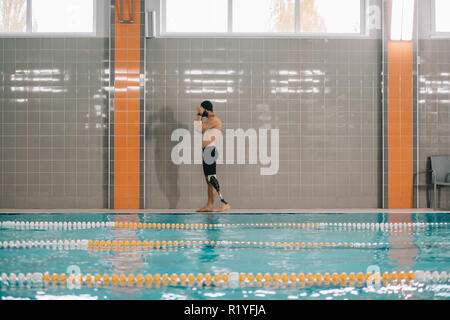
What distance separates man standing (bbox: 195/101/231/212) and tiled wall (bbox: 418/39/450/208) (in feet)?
12.9

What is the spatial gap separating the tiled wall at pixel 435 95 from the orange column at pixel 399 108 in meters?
0.23

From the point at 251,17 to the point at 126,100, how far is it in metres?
2.85

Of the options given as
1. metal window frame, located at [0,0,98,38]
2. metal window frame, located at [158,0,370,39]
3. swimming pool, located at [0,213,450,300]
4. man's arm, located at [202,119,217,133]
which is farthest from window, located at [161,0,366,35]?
swimming pool, located at [0,213,450,300]

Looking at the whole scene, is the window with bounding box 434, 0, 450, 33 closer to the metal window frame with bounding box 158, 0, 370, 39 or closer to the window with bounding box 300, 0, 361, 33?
the metal window frame with bounding box 158, 0, 370, 39

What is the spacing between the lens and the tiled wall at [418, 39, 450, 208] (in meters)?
10.1

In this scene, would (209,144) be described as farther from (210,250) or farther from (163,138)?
(210,250)

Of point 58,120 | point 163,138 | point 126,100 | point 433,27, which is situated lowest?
point 163,138

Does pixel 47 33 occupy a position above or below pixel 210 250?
above

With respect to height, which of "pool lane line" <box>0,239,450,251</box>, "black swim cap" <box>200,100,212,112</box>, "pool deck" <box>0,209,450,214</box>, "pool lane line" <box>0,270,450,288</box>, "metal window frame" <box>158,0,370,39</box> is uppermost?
"metal window frame" <box>158,0,370,39</box>

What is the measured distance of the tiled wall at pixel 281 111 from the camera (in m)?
10.1

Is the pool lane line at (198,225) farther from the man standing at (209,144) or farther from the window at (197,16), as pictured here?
the window at (197,16)

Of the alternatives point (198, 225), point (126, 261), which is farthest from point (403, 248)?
point (198, 225)

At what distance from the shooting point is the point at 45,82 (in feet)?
33.0

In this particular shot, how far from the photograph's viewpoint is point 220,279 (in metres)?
3.95
